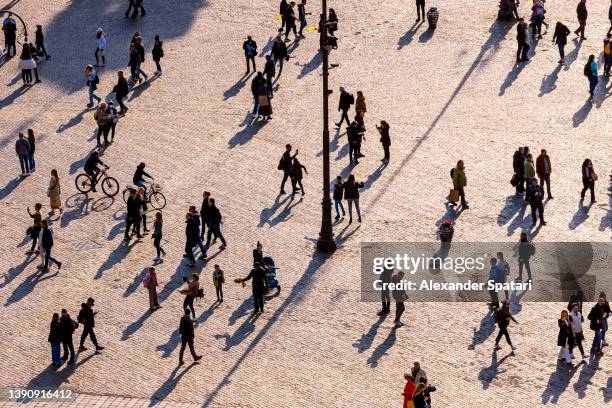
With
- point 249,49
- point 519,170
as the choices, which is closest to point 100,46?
point 249,49

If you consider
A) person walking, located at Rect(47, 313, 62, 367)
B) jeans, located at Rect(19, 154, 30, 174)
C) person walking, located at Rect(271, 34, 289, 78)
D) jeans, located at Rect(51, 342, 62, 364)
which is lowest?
jeans, located at Rect(51, 342, 62, 364)

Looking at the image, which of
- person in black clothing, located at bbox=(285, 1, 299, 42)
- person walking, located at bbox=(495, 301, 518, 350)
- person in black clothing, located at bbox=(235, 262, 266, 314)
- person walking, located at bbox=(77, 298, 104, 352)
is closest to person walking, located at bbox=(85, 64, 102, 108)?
person in black clothing, located at bbox=(285, 1, 299, 42)

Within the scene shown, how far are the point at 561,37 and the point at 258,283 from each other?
58.9 ft

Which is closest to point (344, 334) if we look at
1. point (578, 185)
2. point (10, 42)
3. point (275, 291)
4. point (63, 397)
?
point (275, 291)

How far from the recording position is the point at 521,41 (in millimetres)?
49656

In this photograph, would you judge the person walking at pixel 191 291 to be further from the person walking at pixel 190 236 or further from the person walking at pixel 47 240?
the person walking at pixel 47 240

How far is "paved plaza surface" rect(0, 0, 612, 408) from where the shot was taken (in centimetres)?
3319

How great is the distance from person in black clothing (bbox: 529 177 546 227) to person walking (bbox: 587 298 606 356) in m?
6.02

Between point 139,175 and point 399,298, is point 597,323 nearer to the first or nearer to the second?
point 399,298

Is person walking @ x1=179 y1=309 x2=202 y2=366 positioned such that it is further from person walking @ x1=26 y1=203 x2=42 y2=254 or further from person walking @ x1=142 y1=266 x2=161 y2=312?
person walking @ x1=26 y1=203 x2=42 y2=254

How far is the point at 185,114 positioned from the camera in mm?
47750

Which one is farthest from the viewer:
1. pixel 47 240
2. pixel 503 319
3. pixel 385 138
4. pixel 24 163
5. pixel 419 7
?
pixel 419 7

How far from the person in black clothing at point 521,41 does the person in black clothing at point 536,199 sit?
11.0 metres

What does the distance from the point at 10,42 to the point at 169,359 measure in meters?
21.9
